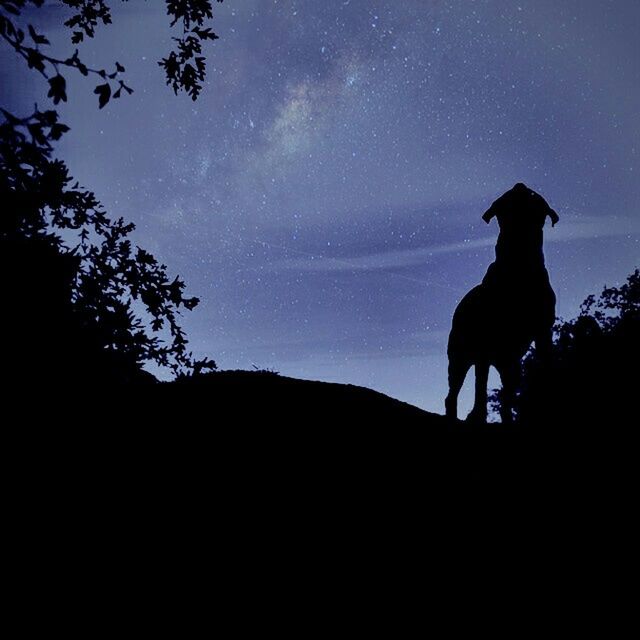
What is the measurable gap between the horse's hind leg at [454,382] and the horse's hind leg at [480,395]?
25.7 inches

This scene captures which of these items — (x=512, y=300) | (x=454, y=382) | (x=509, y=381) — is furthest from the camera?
(x=454, y=382)

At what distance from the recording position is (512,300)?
7426mm

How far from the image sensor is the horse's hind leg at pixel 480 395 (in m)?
7.22

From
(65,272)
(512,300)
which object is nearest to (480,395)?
(512,300)

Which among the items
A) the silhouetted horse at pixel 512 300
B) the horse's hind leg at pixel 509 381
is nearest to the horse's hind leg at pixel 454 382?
the silhouetted horse at pixel 512 300

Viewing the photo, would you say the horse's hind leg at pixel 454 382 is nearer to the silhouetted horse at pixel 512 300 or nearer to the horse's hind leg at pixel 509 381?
the silhouetted horse at pixel 512 300

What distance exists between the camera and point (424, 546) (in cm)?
396

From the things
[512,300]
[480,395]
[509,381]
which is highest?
[512,300]

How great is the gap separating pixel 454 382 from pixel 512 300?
6.13 feet

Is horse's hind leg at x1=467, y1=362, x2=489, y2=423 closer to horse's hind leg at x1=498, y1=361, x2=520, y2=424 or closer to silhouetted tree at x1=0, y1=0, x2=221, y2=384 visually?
horse's hind leg at x1=498, y1=361, x2=520, y2=424

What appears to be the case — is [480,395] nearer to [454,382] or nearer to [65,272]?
[454,382]

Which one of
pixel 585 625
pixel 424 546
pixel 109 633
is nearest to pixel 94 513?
pixel 109 633

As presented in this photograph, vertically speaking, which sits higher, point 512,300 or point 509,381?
point 512,300

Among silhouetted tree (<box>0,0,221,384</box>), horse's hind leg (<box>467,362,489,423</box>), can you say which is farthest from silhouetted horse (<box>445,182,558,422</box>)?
silhouetted tree (<box>0,0,221,384</box>)
